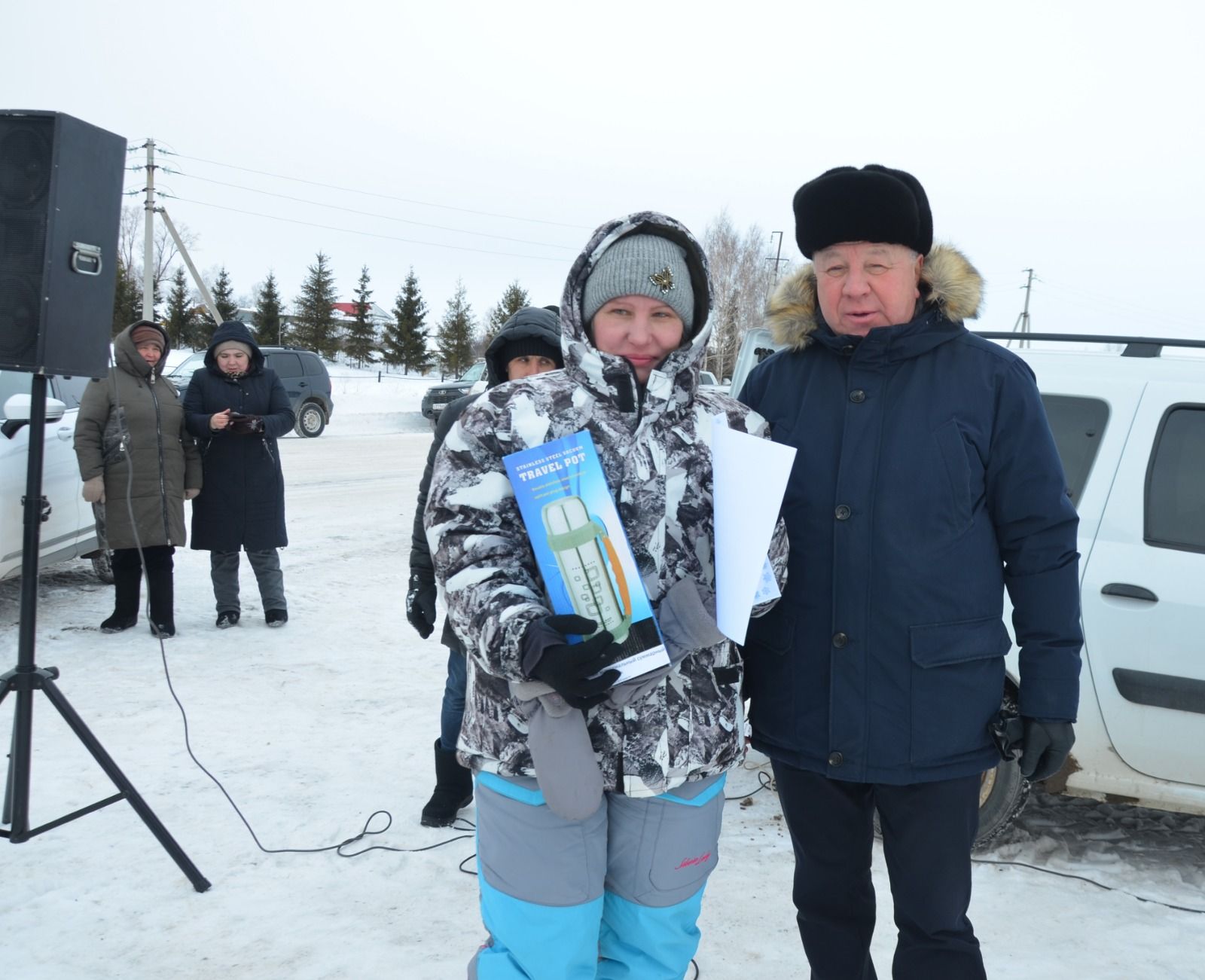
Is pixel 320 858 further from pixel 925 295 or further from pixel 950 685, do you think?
pixel 925 295

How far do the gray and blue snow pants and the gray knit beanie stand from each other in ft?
3.18

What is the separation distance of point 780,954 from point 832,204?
2198 mm

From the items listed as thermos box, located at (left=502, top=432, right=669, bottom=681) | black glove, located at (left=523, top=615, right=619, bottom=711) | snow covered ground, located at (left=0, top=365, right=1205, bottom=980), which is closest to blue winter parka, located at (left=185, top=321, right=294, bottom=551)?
snow covered ground, located at (left=0, top=365, right=1205, bottom=980)

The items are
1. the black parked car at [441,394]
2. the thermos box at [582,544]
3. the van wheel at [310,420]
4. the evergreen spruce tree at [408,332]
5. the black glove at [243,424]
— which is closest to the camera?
the thermos box at [582,544]

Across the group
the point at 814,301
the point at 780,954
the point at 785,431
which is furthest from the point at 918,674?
the point at 780,954

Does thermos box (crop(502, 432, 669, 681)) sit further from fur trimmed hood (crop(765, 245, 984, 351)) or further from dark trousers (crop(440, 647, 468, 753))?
dark trousers (crop(440, 647, 468, 753))

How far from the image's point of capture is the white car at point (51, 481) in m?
5.29

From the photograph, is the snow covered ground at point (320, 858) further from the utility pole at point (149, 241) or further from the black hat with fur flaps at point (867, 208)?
the utility pole at point (149, 241)

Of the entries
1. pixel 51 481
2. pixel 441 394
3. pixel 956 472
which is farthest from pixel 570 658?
pixel 441 394

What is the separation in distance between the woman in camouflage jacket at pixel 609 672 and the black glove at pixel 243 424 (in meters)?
4.45

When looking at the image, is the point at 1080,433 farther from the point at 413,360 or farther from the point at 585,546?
the point at 413,360

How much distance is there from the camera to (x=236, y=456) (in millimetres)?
5934

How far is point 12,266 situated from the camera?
116 inches

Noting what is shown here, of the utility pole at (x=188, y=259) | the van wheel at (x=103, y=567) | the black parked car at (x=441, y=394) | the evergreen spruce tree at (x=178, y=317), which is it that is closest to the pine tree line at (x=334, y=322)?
the evergreen spruce tree at (x=178, y=317)
